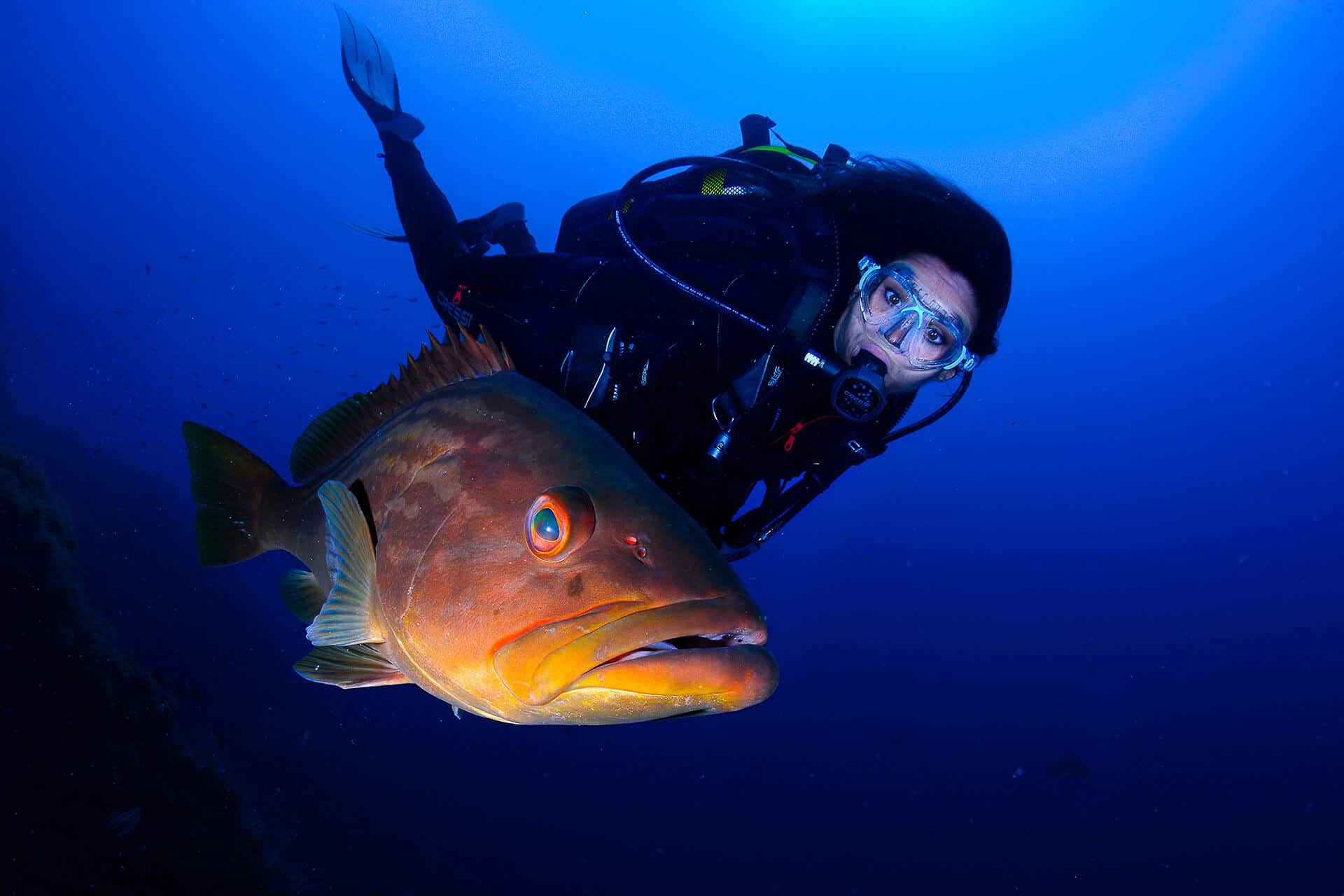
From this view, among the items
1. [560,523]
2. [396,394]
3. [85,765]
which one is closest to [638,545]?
[560,523]

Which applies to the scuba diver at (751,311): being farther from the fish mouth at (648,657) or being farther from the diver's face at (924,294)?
the fish mouth at (648,657)

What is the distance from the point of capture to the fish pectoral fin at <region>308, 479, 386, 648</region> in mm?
1682

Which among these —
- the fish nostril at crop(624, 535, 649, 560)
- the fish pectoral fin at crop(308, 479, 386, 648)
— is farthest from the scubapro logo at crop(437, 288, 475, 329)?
the fish nostril at crop(624, 535, 649, 560)

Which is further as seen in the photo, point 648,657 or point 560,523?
point 560,523

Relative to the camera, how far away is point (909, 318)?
3422 mm

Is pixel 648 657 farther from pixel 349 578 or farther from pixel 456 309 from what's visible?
pixel 456 309

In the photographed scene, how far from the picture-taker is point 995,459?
184ft

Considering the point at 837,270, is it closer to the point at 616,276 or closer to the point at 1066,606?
the point at 616,276

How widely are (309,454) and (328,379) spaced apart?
72.9 meters

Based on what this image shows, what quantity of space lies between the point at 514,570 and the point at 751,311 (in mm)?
2103

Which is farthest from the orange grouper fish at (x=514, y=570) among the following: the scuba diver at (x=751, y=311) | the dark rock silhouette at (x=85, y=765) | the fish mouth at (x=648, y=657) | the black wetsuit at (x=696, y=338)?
the dark rock silhouette at (x=85, y=765)

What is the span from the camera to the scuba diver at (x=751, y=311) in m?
3.02

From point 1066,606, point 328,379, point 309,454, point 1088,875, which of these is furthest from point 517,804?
point 328,379

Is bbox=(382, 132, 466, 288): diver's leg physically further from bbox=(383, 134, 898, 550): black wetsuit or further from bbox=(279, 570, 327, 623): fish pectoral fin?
bbox=(279, 570, 327, 623): fish pectoral fin
